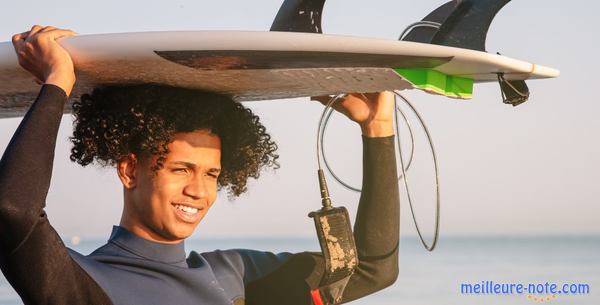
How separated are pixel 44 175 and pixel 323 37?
0.72m

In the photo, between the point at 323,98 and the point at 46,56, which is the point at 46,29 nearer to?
the point at 46,56

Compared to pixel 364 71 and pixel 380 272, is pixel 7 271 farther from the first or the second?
pixel 380 272

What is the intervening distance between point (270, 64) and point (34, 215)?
0.71 metres

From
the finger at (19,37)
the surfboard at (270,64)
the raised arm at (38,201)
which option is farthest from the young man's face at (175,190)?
the finger at (19,37)

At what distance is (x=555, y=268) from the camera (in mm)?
30547

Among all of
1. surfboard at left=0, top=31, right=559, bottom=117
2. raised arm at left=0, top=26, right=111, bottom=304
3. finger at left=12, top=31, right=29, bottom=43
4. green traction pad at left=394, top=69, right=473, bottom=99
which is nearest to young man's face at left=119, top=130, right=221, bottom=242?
surfboard at left=0, top=31, right=559, bottom=117

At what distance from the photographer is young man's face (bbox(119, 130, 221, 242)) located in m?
3.19

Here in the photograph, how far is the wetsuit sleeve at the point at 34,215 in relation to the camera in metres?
2.66

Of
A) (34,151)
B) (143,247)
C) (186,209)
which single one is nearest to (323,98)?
(186,209)

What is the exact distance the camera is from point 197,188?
3209 mm

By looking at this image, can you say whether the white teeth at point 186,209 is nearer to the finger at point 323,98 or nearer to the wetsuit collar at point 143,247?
the wetsuit collar at point 143,247

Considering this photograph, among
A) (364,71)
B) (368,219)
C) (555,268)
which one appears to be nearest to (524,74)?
(364,71)

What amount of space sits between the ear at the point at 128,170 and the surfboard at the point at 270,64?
0.21 meters

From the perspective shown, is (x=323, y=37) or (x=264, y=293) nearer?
(x=323, y=37)
